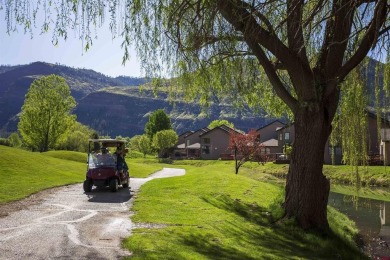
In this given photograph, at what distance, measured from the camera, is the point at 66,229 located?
33.5 feet

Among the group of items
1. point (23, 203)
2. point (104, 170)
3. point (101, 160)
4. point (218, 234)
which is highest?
point (101, 160)

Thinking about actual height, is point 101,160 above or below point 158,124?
below

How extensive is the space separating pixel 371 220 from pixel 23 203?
16.0 m

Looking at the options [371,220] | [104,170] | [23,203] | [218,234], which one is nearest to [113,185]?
[104,170]

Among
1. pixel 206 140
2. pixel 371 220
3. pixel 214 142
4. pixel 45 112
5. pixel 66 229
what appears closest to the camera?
pixel 66 229

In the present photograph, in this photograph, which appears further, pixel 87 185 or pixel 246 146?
pixel 246 146

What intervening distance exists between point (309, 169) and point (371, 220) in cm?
1088

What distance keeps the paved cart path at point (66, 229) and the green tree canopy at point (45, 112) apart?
4368 centimetres

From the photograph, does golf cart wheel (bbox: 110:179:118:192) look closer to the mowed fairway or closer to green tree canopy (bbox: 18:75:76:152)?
the mowed fairway

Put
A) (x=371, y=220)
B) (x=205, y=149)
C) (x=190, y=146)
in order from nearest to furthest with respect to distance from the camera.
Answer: (x=371, y=220)
(x=205, y=149)
(x=190, y=146)

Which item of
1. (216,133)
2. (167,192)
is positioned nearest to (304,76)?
(167,192)

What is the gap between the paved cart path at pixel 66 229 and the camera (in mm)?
8023

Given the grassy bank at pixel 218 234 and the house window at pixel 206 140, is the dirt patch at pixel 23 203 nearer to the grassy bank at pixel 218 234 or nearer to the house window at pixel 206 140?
the grassy bank at pixel 218 234

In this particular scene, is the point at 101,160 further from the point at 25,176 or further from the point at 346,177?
the point at 346,177
